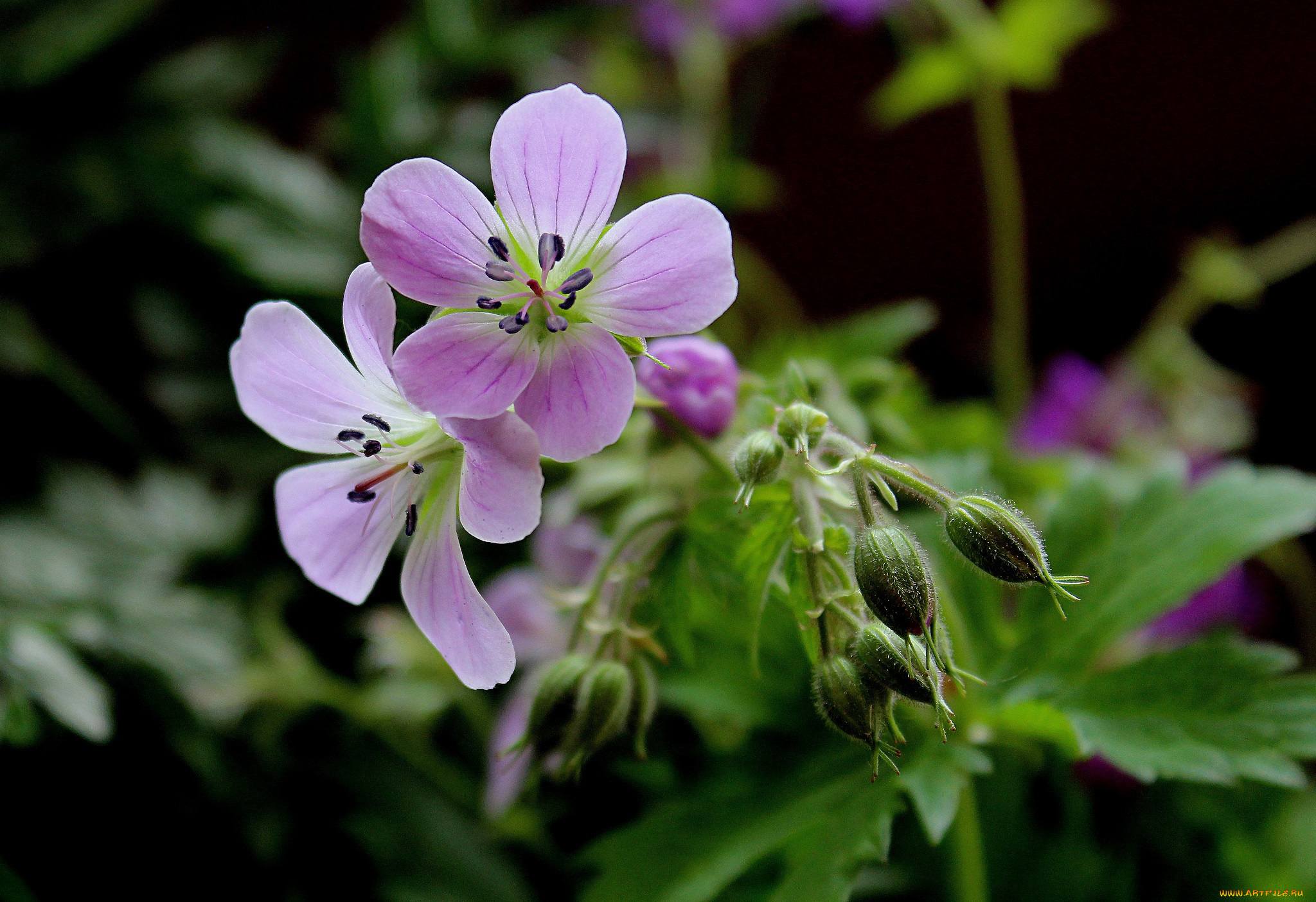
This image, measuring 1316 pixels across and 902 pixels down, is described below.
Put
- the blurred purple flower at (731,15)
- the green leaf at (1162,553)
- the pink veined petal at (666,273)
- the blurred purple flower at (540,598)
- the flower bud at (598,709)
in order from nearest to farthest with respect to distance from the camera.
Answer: the pink veined petal at (666,273) < the flower bud at (598,709) < the green leaf at (1162,553) < the blurred purple flower at (540,598) < the blurred purple flower at (731,15)

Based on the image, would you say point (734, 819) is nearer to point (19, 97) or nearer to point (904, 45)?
point (904, 45)

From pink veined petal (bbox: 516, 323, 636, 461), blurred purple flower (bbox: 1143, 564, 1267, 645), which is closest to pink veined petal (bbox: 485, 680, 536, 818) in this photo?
pink veined petal (bbox: 516, 323, 636, 461)

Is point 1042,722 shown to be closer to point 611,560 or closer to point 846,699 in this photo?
point 846,699

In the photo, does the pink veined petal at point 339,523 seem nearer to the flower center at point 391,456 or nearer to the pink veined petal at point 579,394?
the flower center at point 391,456

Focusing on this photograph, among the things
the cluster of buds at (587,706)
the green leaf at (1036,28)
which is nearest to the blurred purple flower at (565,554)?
the cluster of buds at (587,706)

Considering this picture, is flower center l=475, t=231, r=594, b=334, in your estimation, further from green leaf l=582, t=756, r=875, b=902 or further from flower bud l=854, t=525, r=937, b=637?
green leaf l=582, t=756, r=875, b=902

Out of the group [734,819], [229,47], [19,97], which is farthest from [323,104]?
[734,819]

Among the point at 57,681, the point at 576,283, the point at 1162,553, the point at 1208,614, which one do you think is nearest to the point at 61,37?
the point at 57,681
